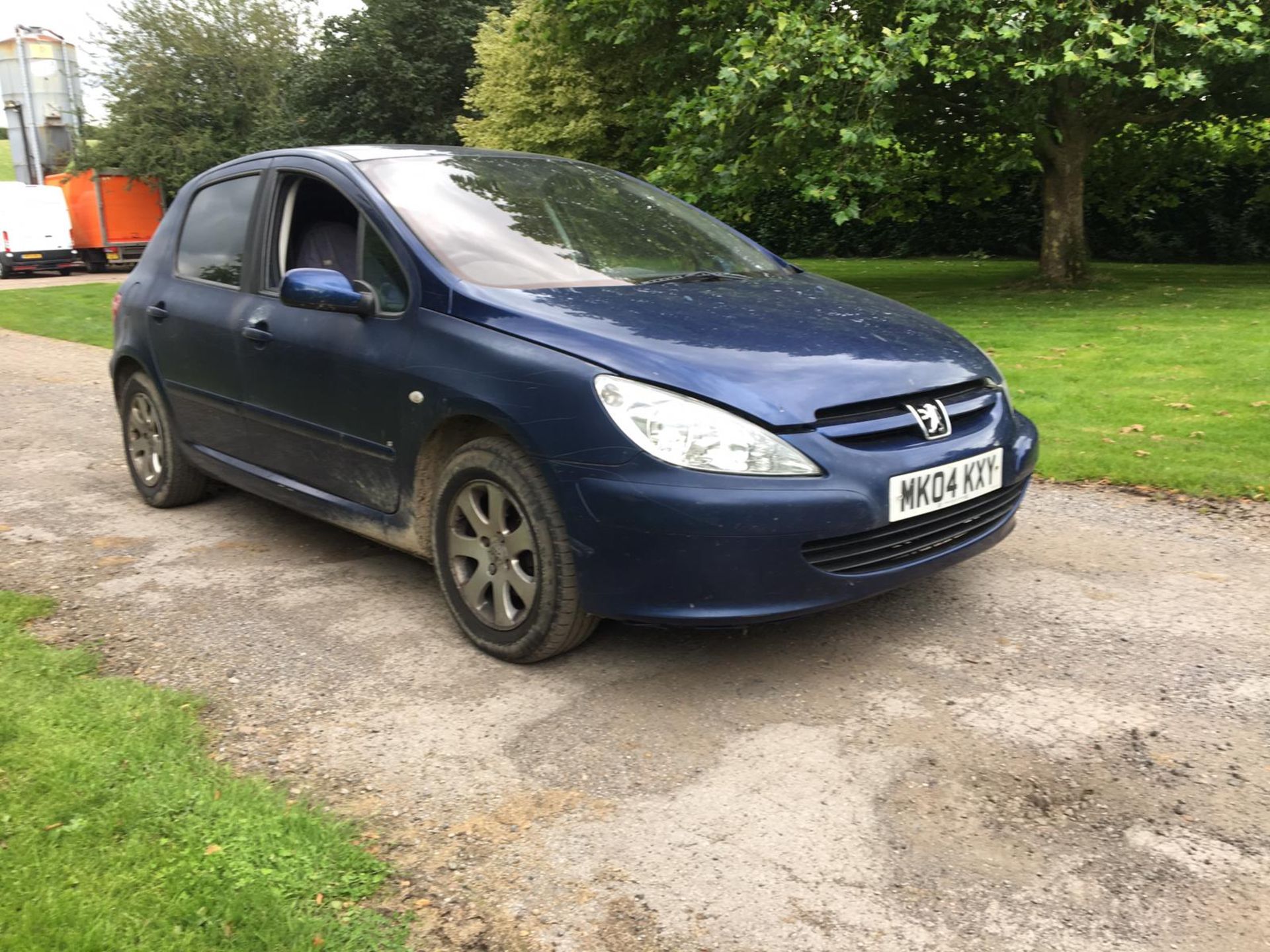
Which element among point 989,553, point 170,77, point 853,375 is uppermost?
point 170,77

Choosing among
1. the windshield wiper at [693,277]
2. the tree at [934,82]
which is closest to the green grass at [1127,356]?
the tree at [934,82]

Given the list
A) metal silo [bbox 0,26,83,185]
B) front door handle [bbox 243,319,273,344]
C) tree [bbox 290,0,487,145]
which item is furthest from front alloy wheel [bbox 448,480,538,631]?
metal silo [bbox 0,26,83,185]

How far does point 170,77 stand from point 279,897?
139 ft

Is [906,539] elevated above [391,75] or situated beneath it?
situated beneath

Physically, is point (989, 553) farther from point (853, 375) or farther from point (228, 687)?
point (228, 687)

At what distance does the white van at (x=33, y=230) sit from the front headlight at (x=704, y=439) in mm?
33741

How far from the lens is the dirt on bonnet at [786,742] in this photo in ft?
8.02

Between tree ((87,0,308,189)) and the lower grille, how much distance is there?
124ft

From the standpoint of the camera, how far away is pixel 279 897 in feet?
8.05

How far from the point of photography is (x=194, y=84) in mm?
39750

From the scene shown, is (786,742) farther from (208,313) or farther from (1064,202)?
(1064,202)

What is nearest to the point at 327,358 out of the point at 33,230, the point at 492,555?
the point at 492,555

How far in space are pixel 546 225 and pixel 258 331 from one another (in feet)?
4.09

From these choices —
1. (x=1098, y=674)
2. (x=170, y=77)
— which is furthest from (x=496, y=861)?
(x=170, y=77)
